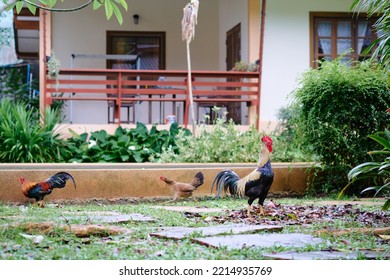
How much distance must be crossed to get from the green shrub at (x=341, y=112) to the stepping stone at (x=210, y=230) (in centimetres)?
318

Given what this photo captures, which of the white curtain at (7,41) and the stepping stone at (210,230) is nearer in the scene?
the stepping stone at (210,230)

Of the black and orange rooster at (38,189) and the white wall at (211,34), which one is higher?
the white wall at (211,34)

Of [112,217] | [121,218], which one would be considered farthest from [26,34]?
[121,218]

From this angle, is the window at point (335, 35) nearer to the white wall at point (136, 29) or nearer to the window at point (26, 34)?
the white wall at point (136, 29)

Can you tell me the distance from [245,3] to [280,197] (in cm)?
473

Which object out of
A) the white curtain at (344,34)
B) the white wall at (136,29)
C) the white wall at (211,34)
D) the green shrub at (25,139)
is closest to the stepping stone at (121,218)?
the green shrub at (25,139)

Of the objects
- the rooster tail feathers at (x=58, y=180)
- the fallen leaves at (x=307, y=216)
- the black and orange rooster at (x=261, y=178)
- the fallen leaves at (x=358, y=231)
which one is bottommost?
the fallen leaves at (x=307, y=216)

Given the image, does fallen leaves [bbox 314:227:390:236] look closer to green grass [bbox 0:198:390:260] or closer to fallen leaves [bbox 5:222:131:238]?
green grass [bbox 0:198:390:260]

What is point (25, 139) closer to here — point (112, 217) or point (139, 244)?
point (112, 217)

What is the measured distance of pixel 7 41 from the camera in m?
16.6

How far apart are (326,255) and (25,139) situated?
6065 millimetres

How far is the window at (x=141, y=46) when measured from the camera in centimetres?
1338

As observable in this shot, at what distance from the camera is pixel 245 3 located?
11.7m
